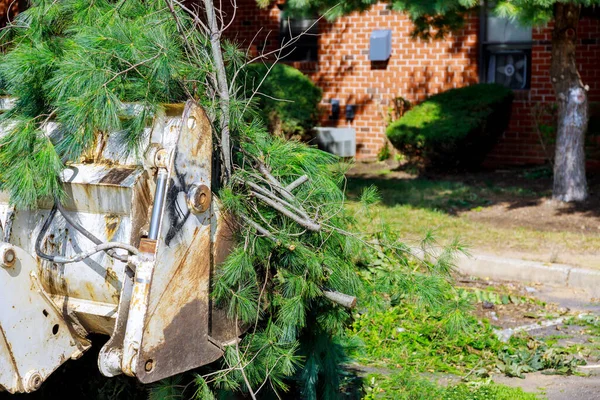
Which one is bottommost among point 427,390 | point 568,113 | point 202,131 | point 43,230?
point 427,390

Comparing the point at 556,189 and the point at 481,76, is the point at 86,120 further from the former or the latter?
the point at 481,76

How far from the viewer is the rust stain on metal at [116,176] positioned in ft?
12.0

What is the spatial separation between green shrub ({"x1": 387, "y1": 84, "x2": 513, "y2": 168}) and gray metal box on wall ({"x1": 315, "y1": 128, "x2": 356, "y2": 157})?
1.47 meters

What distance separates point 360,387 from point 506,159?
28.3ft

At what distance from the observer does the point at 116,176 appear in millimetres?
3684

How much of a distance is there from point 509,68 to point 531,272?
6.15 m

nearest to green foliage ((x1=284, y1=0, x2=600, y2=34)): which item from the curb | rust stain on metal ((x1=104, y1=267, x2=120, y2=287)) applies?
the curb

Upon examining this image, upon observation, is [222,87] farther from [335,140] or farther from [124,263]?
[335,140]

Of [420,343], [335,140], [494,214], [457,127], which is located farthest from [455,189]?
[420,343]

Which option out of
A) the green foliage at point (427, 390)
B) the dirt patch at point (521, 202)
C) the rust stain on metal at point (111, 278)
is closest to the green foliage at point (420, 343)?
the green foliage at point (427, 390)

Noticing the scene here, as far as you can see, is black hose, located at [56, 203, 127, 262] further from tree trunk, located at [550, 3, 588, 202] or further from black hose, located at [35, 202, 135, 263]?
tree trunk, located at [550, 3, 588, 202]

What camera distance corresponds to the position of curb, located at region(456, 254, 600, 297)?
759cm

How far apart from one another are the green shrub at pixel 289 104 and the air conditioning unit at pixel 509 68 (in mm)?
2785

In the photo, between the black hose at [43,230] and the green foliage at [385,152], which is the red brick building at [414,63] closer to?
the green foliage at [385,152]
